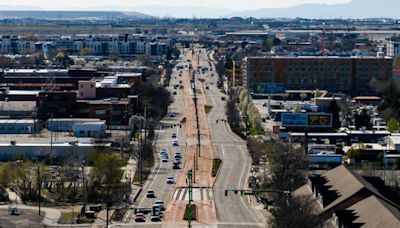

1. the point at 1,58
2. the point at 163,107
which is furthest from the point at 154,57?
the point at 163,107

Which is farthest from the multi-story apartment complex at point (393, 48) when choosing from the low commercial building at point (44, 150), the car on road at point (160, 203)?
the car on road at point (160, 203)

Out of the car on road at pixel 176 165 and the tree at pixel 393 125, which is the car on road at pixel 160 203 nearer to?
the car on road at pixel 176 165

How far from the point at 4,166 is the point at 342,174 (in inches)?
349

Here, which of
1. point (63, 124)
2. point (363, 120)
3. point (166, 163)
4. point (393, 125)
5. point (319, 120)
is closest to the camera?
point (166, 163)

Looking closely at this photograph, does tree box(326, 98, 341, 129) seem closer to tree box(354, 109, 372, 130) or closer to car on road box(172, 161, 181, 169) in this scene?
tree box(354, 109, 372, 130)

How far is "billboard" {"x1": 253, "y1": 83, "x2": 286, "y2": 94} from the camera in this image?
1722 inches

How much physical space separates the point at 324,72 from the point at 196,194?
25034 millimetres

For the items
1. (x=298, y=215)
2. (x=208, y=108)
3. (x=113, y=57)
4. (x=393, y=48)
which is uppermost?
(x=393, y=48)

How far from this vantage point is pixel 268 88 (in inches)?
1731

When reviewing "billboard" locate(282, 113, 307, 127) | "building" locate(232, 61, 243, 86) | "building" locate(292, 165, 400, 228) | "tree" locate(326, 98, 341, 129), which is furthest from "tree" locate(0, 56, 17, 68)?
"building" locate(292, 165, 400, 228)

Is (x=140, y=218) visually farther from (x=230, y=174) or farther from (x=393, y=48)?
(x=393, y=48)

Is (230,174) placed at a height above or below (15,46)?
below

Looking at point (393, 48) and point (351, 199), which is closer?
point (351, 199)

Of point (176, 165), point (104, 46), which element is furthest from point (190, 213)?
point (104, 46)
